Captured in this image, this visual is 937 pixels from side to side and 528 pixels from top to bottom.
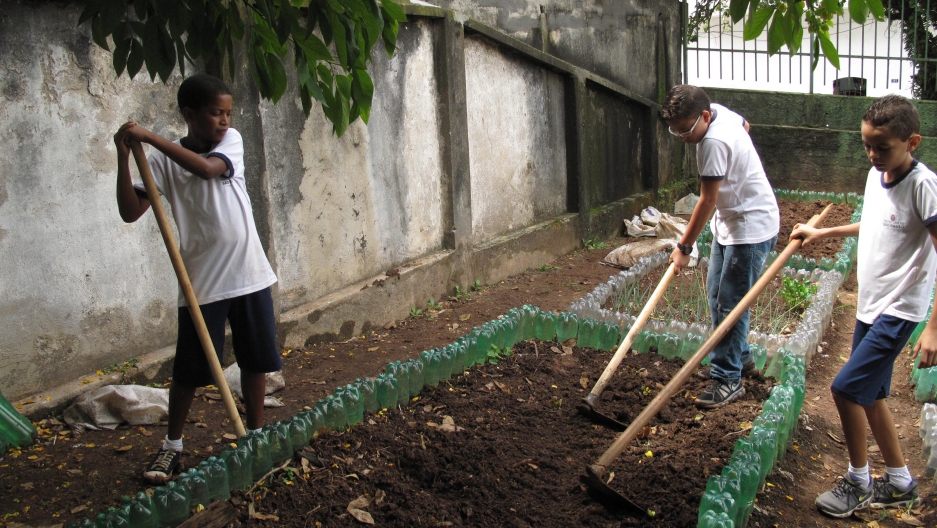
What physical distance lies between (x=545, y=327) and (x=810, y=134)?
294 inches

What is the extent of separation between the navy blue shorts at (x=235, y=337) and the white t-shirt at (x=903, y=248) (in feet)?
7.97

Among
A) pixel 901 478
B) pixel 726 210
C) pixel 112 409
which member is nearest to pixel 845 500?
pixel 901 478

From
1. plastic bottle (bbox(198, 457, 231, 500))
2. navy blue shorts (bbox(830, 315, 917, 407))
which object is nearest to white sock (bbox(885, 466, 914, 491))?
navy blue shorts (bbox(830, 315, 917, 407))

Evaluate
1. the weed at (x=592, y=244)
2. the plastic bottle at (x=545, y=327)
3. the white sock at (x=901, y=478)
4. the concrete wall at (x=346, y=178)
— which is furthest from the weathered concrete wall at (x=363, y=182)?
the white sock at (x=901, y=478)

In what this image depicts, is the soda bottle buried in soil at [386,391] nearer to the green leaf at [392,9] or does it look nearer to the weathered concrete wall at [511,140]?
the green leaf at [392,9]

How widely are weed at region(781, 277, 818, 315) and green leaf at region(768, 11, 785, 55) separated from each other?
3.51 metres

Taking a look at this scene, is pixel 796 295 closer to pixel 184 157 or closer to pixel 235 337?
pixel 235 337

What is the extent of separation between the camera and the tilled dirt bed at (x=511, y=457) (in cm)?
294

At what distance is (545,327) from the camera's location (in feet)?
15.8

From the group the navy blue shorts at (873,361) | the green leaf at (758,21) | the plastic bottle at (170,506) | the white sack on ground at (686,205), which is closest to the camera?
the green leaf at (758,21)

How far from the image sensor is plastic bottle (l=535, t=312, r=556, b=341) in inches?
189

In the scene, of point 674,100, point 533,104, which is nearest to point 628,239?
point 533,104

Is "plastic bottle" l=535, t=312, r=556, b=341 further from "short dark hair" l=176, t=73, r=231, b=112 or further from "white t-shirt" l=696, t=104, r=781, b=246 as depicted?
"short dark hair" l=176, t=73, r=231, b=112

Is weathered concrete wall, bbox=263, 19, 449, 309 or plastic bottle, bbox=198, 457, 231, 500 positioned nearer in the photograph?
plastic bottle, bbox=198, 457, 231, 500
